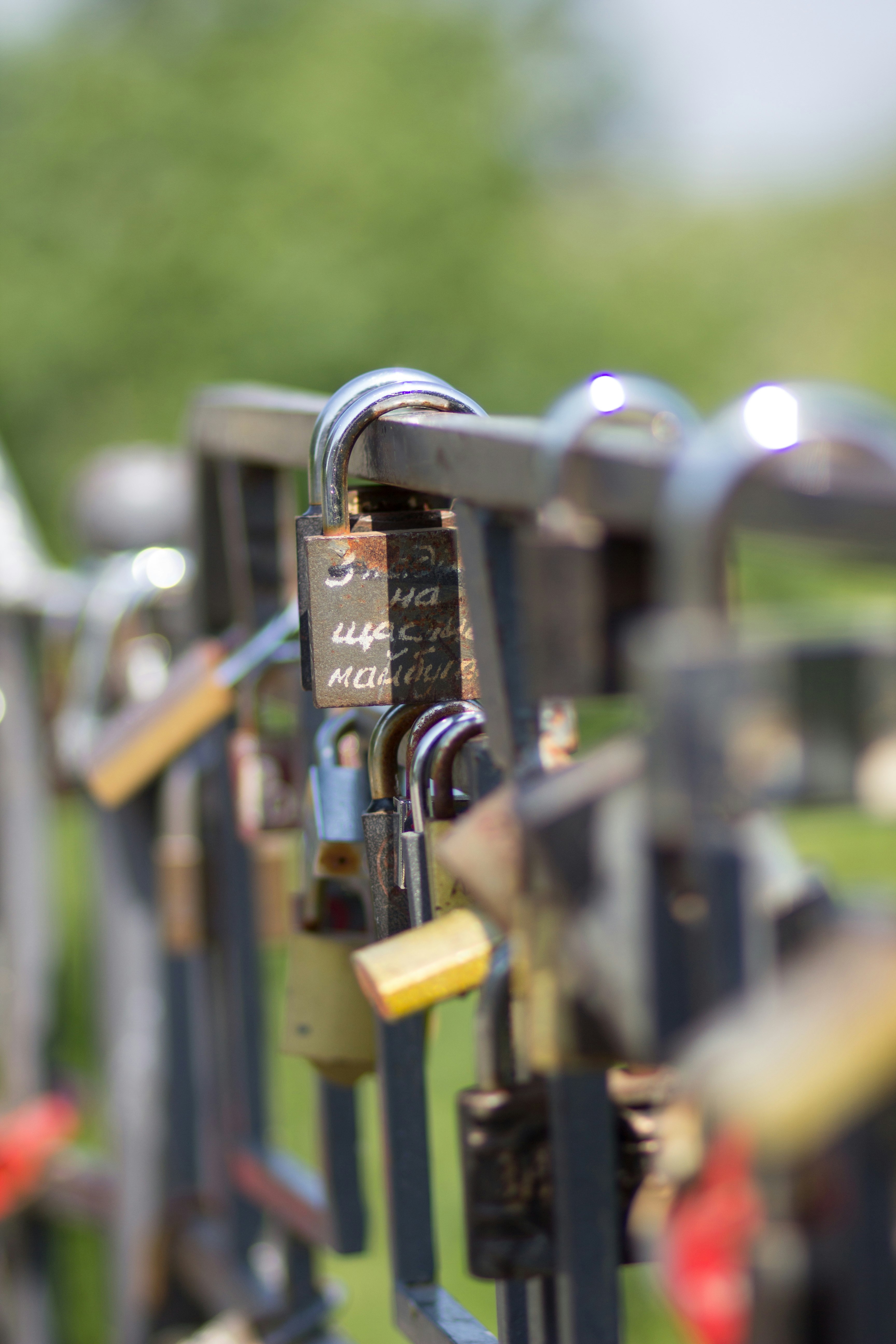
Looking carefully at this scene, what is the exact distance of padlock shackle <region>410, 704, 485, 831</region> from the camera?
93 cm

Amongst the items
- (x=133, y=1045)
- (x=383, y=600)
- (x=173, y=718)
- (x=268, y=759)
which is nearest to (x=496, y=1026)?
(x=383, y=600)

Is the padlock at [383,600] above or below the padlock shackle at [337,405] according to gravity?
below

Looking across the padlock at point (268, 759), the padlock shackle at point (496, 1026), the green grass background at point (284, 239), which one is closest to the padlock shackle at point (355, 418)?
the padlock shackle at point (496, 1026)

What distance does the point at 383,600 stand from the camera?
0.95 metres

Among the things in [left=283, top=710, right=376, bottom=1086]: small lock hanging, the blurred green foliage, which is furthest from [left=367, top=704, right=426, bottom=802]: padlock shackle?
the blurred green foliage

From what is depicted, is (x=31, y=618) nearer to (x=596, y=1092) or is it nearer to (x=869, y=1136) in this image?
(x=596, y=1092)

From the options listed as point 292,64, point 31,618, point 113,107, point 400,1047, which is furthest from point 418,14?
point 400,1047

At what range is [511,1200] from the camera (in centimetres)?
81

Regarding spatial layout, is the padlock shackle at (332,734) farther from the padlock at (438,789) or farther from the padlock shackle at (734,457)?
the padlock shackle at (734,457)

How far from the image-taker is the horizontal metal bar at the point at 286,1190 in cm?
147

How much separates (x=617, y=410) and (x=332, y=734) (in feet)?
1.83

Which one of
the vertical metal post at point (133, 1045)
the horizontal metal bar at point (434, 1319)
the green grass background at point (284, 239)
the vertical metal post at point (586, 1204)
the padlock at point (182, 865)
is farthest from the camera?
the green grass background at point (284, 239)

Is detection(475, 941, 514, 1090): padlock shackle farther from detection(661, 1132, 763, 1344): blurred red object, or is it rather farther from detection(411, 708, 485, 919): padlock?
detection(661, 1132, 763, 1344): blurred red object

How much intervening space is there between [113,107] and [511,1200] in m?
10.6
